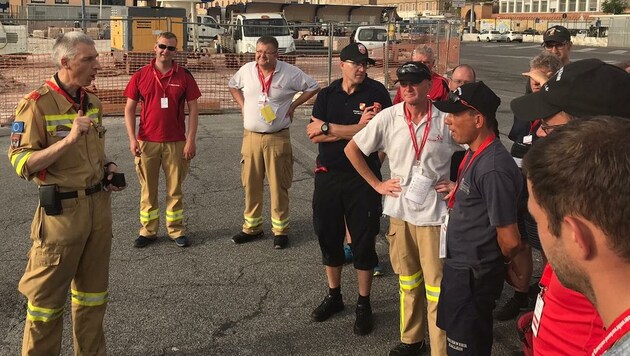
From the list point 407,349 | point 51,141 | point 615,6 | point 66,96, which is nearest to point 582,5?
point 615,6

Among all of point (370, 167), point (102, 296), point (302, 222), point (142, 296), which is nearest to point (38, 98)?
point (102, 296)

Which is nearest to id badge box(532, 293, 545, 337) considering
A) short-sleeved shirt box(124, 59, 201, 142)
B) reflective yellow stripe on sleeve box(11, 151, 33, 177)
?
reflective yellow stripe on sleeve box(11, 151, 33, 177)

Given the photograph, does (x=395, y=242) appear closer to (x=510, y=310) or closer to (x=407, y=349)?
(x=407, y=349)

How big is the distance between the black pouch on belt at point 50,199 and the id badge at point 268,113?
9.04ft

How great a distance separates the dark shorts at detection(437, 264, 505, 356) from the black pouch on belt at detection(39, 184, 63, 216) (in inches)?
84.3

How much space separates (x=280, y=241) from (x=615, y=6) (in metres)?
76.3

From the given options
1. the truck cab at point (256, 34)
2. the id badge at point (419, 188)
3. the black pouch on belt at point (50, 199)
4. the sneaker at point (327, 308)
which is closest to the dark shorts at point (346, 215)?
the sneaker at point (327, 308)

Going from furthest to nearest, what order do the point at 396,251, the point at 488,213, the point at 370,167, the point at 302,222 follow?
the point at 302,222
the point at 370,167
the point at 396,251
the point at 488,213

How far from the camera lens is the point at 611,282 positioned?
1.19 m

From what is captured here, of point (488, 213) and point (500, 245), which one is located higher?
point (488, 213)

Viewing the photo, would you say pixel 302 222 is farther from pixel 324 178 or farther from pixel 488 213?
pixel 488 213

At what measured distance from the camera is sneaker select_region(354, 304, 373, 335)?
3.93m

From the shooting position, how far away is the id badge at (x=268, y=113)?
562 centimetres

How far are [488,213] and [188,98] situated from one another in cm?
377
